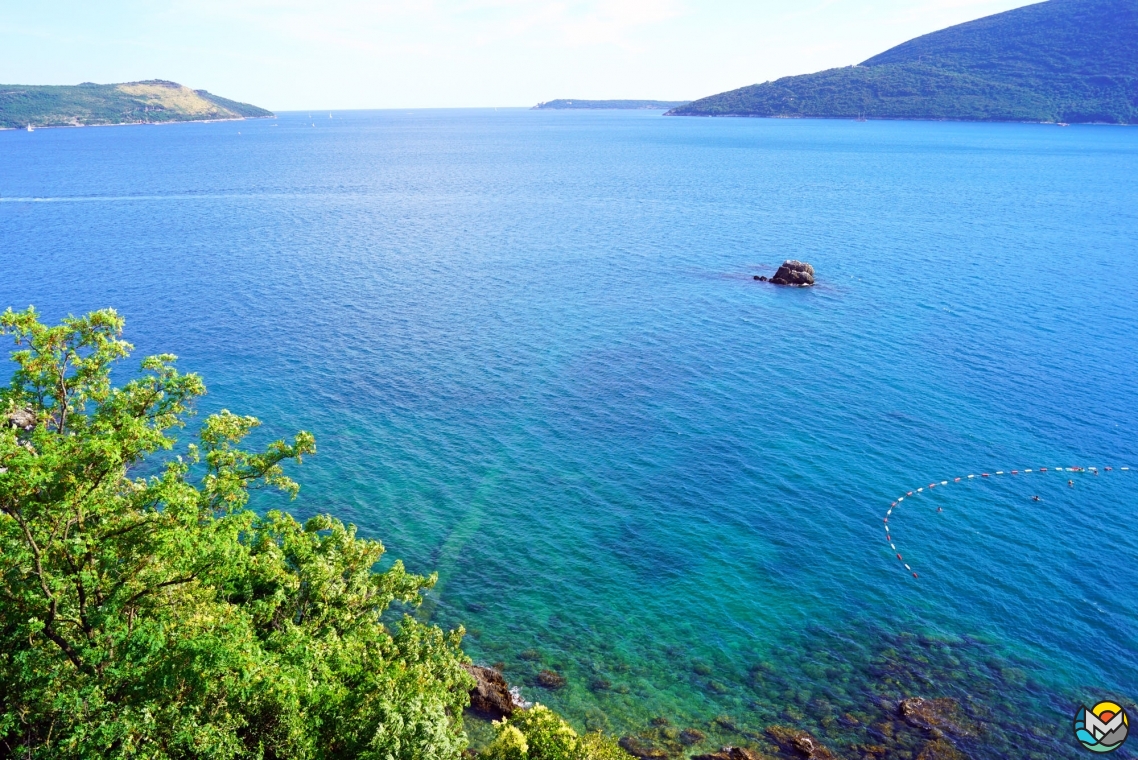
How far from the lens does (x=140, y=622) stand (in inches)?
989

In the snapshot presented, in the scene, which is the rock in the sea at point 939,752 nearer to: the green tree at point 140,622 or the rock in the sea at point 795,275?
the green tree at point 140,622

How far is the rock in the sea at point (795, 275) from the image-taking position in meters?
125

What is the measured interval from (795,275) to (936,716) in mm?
92288

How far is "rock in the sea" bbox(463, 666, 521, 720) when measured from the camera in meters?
43.4

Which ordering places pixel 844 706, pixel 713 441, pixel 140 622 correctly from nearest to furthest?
pixel 140 622 → pixel 844 706 → pixel 713 441

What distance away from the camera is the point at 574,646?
49656mm

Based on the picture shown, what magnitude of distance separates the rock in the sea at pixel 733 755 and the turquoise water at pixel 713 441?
1.17 m

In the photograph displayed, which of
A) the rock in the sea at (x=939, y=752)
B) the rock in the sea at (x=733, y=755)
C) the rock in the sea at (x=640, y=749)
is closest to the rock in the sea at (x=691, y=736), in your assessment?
the rock in the sea at (x=733, y=755)

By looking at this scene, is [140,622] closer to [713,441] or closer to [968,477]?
[713,441]

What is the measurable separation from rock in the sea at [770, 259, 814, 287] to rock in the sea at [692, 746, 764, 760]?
9747 centimetres
